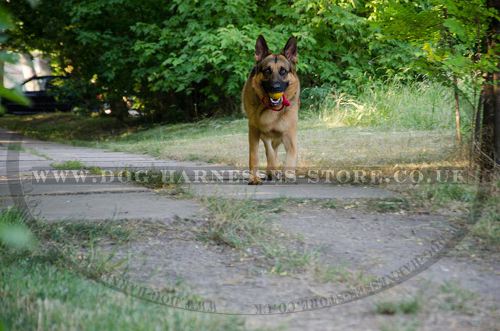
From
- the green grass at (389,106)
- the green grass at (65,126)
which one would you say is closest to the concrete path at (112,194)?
the green grass at (389,106)

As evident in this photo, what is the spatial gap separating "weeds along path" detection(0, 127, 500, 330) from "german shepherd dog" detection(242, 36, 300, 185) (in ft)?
3.42

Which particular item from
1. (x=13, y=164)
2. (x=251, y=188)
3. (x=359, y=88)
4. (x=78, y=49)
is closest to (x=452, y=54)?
(x=251, y=188)

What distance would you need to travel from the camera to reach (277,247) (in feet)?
10.8

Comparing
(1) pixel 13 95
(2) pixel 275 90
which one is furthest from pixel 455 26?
(1) pixel 13 95

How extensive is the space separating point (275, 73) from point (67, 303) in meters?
3.86

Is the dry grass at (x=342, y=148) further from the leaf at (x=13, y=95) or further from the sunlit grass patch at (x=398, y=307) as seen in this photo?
the leaf at (x=13, y=95)

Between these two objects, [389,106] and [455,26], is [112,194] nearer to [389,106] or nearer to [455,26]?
[455,26]

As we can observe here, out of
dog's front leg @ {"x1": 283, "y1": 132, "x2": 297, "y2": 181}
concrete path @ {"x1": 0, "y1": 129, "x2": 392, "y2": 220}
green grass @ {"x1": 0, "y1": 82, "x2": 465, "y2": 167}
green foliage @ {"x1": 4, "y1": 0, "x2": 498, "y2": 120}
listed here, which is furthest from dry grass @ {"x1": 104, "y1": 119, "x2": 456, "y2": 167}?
green foliage @ {"x1": 4, "y1": 0, "x2": 498, "y2": 120}

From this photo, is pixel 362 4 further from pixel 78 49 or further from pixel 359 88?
pixel 78 49

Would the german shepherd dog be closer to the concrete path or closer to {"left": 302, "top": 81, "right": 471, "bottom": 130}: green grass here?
the concrete path

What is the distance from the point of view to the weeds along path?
2506 mm

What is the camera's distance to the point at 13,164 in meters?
6.92

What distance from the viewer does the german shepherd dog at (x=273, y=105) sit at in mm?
5801

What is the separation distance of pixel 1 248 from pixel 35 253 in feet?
0.53
